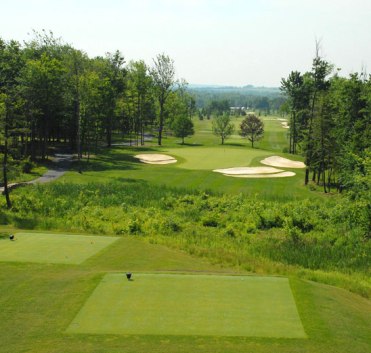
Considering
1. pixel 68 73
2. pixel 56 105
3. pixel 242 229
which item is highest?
pixel 68 73

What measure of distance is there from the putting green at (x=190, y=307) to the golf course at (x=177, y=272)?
41 mm

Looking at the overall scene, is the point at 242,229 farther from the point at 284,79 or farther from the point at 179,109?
the point at 179,109

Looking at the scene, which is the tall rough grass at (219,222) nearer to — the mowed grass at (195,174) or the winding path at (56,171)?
the winding path at (56,171)

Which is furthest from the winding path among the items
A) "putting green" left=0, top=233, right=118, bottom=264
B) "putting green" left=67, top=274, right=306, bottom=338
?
"putting green" left=67, top=274, right=306, bottom=338

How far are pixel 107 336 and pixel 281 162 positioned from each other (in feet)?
200

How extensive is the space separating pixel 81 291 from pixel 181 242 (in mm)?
12039

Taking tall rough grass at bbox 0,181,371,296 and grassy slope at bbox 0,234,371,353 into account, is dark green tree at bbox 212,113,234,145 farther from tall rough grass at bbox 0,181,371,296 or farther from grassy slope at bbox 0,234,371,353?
grassy slope at bbox 0,234,371,353

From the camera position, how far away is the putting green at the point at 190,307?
14492 mm

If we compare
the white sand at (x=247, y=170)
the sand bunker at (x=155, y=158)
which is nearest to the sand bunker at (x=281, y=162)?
the white sand at (x=247, y=170)

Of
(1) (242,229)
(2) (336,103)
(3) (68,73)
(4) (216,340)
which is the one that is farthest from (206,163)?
(4) (216,340)

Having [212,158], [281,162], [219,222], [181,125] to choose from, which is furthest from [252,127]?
[219,222]

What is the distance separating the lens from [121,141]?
335 feet

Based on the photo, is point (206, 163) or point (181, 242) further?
point (206, 163)

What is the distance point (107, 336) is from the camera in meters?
14.0
